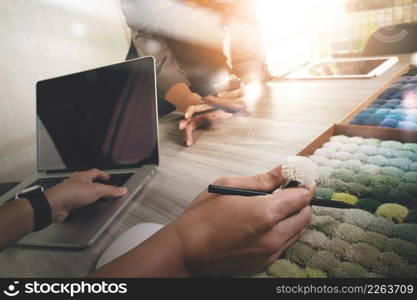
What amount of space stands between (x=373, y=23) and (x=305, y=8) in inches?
40.1

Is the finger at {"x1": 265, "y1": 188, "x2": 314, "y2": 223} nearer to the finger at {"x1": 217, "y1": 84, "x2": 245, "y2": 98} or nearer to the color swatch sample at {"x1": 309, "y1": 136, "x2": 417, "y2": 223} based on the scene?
the color swatch sample at {"x1": 309, "y1": 136, "x2": 417, "y2": 223}

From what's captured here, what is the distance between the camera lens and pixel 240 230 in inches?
15.2

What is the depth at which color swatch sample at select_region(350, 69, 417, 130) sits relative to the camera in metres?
0.76

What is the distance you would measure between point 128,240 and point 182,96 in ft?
2.97

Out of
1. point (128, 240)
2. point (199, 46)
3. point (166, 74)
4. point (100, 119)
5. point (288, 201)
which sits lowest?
point (128, 240)

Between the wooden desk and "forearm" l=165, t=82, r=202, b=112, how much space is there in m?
0.08

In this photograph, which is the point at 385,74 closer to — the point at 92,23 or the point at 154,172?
the point at 154,172

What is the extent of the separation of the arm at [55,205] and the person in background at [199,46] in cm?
72

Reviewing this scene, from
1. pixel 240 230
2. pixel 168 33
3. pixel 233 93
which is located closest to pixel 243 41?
pixel 168 33

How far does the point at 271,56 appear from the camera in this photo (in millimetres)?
2451

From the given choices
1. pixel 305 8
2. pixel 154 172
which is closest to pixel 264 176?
pixel 154 172

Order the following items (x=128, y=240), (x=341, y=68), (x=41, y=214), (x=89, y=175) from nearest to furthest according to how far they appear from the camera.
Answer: (x=128, y=240) → (x=41, y=214) → (x=89, y=175) → (x=341, y=68)

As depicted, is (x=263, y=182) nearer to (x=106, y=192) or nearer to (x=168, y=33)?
(x=106, y=192)

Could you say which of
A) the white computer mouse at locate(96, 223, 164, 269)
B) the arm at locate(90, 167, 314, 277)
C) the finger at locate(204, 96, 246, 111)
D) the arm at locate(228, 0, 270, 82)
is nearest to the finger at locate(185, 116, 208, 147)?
the finger at locate(204, 96, 246, 111)
